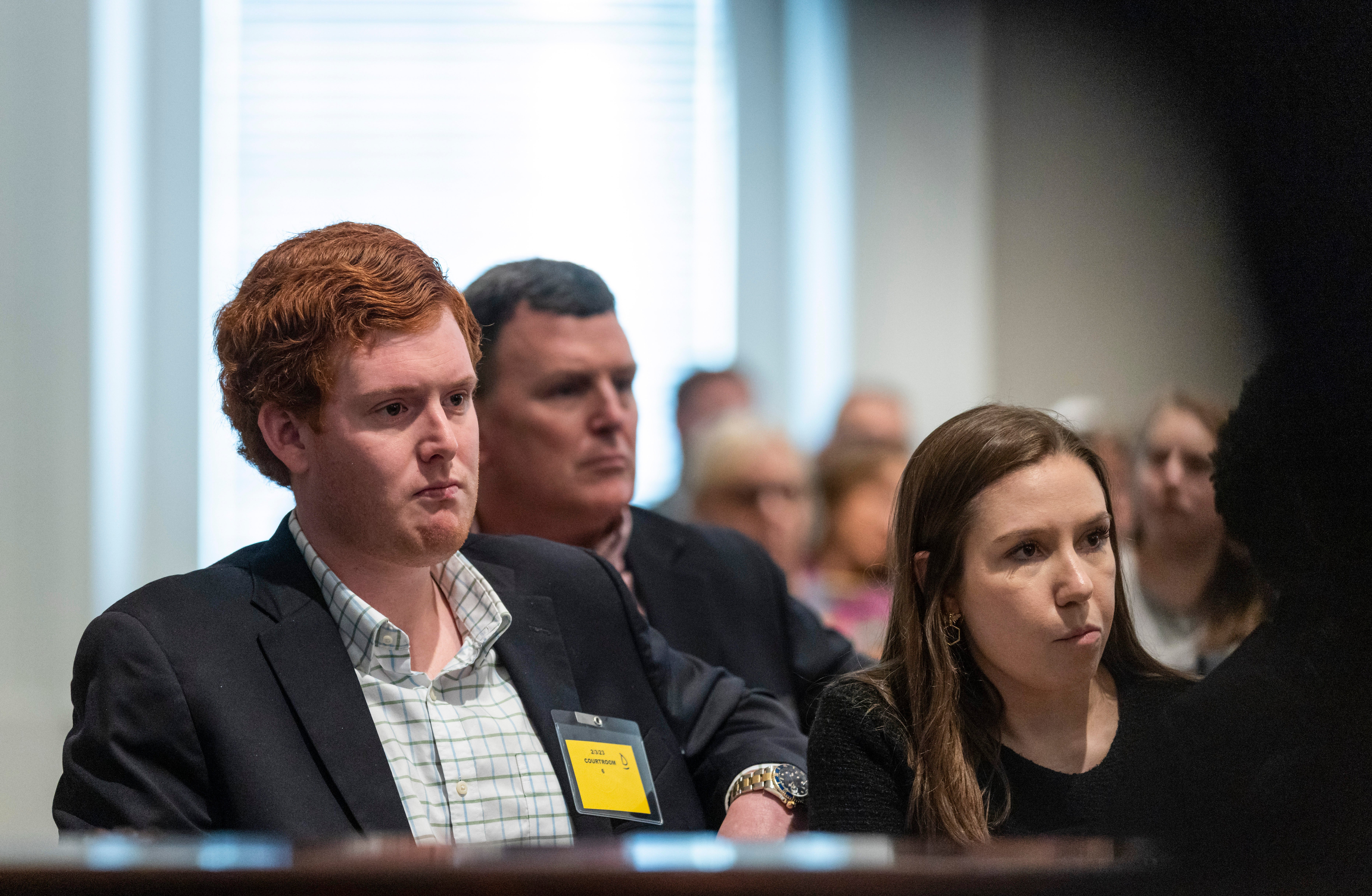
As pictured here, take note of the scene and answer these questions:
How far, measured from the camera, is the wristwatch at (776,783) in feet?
5.13

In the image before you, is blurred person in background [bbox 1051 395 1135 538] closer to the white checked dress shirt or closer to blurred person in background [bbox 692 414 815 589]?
the white checked dress shirt

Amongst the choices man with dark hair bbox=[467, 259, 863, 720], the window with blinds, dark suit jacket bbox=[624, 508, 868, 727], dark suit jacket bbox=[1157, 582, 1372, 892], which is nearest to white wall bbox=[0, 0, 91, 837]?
the window with blinds

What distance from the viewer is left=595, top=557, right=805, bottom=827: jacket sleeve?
1655 millimetres

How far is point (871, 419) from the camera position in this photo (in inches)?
173

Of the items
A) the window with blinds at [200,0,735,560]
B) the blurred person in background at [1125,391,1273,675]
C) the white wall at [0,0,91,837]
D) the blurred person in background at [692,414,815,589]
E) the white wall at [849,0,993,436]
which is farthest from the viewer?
the white wall at [849,0,993,436]

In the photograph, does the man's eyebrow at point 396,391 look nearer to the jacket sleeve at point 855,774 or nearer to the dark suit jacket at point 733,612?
the jacket sleeve at point 855,774

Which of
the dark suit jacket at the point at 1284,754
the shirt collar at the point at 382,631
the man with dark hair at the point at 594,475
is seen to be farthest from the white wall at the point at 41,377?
the dark suit jacket at the point at 1284,754

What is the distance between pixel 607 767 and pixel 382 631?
0.33 metres

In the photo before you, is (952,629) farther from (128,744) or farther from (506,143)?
(506,143)

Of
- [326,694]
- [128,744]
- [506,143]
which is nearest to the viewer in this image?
[128,744]

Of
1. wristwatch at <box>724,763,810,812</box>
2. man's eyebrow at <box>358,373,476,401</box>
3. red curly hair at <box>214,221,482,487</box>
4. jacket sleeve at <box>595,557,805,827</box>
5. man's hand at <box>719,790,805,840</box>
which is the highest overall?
red curly hair at <box>214,221,482,487</box>

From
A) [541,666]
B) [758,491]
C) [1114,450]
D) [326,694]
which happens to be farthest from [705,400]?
[326,694]

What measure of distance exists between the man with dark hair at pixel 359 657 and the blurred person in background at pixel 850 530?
1.39 metres

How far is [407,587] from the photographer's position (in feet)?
5.03
